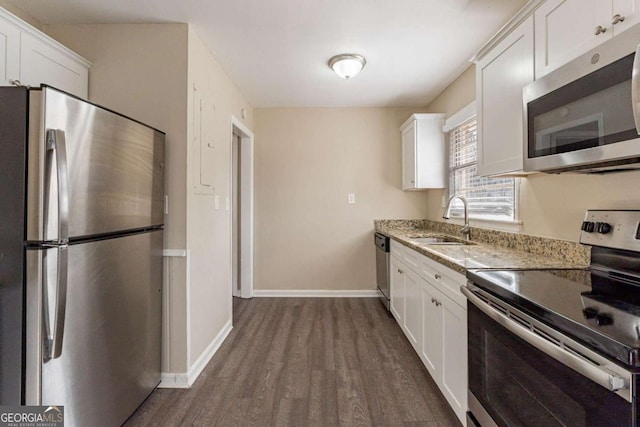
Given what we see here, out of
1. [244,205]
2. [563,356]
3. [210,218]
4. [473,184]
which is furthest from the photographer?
[244,205]

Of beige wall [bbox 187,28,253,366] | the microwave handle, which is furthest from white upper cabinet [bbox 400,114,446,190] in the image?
the microwave handle

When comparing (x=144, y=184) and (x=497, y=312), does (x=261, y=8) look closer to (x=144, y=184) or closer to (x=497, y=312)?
(x=144, y=184)

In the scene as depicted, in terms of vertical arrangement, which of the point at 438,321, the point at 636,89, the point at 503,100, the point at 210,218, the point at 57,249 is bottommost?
the point at 438,321

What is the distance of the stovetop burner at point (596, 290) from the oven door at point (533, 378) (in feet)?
0.15

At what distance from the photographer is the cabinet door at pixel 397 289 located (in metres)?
2.69

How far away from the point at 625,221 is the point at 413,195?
268cm

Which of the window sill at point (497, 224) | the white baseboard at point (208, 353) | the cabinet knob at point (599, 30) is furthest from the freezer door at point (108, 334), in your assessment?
the window sill at point (497, 224)

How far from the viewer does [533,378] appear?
3.07 ft

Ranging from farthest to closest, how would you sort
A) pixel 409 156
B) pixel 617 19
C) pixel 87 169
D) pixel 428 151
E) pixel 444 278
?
pixel 409 156 < pixel 428 151 < pixel 444 278 < pixel 87 169 < pixel 617 19

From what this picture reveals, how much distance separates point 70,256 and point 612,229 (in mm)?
2353

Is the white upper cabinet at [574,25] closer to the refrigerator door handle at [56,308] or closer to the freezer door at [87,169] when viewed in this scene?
the freezer door at [87,169]

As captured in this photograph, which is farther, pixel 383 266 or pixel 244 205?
pixel 244 205

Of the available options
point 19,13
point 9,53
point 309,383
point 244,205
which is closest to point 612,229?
point 309,383

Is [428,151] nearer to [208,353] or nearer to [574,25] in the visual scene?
[574,25]
